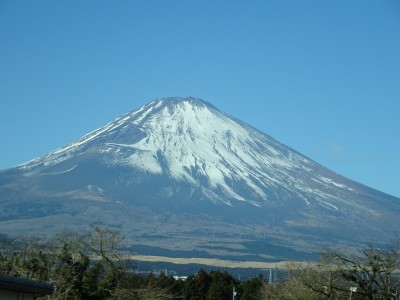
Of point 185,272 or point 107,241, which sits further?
point 185,272

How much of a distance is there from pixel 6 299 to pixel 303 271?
37766 millimetres

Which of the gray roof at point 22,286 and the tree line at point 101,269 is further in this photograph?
the tree line at point 101,269

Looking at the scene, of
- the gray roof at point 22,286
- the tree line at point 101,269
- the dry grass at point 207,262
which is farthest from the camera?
the dry grass at point 207,262

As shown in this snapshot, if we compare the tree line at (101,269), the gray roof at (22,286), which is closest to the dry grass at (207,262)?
the tree line at (101,269)

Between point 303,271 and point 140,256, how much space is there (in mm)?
142781

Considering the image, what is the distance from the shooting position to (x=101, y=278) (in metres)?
44.9

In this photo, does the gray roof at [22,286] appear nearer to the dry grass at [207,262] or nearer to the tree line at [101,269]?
the tree line at [101,269]

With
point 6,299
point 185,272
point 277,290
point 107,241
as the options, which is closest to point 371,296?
point 107,241

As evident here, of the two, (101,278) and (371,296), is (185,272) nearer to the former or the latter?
(101,278)

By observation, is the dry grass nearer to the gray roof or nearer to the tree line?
the tree line

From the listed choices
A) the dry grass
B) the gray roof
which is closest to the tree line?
the gray roof

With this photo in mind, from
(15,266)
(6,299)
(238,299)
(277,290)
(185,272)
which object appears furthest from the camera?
(185,272)

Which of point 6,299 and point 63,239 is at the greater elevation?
point 63,239

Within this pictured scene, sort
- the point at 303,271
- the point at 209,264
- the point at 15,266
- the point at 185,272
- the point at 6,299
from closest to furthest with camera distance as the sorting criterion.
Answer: the point at 6,299 < the point at 15,266 < the point at 303,271 < the point at 185,272 < the point at 209,264
